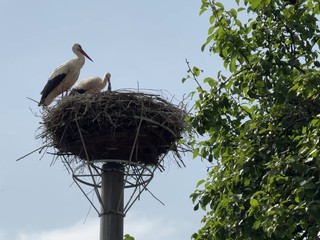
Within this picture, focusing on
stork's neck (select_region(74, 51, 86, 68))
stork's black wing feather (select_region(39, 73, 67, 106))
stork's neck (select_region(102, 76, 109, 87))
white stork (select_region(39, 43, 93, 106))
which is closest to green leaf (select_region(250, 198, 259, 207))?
stork's neck (select_region(102, 76, 109, 87))

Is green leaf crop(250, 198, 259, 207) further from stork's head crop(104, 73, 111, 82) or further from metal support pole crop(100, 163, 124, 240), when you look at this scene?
stork's head crop(104, 73, 111, 82)

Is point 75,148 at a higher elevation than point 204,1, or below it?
below

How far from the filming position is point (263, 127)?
1220 cm

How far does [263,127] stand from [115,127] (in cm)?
190

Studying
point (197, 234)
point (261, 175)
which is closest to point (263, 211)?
point (261, 175)

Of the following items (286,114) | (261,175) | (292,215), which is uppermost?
(286,114)

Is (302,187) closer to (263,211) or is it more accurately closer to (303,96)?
(263,211)

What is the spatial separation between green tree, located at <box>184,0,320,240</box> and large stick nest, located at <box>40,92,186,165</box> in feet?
1.78

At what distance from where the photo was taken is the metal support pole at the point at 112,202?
11.4 m

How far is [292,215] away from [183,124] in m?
3.65

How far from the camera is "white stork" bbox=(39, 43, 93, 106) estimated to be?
59.1 ft

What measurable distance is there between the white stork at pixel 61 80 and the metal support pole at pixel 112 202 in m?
5.94

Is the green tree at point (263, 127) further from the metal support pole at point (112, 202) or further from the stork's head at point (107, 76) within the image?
the stork's head at point (107, 76)

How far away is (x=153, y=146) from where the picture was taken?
13.2 m
